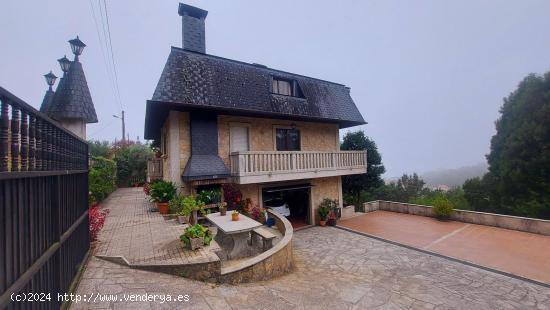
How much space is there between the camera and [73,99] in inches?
352

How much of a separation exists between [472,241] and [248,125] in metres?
10.8

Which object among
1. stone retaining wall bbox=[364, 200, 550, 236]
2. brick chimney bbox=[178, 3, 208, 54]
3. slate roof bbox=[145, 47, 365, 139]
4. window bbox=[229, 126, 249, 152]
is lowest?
stone retaining wall bbox=[364, 200, 550, 236]

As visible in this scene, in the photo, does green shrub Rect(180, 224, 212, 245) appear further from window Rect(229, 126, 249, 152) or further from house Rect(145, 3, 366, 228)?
window Rect(229, 126, 249, 152)

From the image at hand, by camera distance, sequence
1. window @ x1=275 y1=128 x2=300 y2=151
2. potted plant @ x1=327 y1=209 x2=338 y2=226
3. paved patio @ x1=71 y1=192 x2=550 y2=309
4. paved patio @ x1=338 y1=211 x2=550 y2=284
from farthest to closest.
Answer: potted plant @ x1=327 y1=209 x2=338 y2=226, window @ x1=275 y1=128 x2=300 y2=151, paved patio @ x1=338 y1=211 x2=550 y2=284, paved patio @ x1=71 y1=192 x2=550 y2=309

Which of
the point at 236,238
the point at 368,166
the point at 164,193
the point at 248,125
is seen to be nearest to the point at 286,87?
the point at 248,125

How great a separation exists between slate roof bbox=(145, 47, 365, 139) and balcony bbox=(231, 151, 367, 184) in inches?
78.3

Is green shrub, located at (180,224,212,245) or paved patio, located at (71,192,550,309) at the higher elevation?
green shrub, located at (180,224,212,245)

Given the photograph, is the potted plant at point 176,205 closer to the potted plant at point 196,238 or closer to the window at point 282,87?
the potted plant at point 196,238

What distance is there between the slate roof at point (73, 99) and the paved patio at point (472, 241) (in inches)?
515

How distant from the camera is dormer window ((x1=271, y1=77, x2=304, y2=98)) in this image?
1292 centimetres

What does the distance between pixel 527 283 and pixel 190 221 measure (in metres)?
10.2

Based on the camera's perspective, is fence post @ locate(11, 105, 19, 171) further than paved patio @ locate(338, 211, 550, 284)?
No

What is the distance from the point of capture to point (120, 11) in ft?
32.5

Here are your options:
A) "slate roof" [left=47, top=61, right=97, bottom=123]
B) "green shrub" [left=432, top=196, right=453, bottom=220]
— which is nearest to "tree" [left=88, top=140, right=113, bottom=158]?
"slate roof" [left=47, top=61, right=97, bottom=123]
